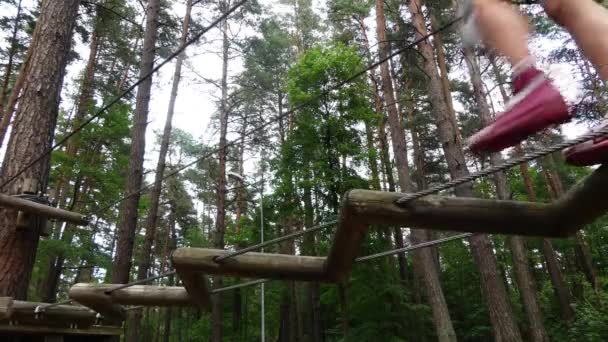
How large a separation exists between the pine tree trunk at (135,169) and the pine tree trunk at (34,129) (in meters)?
2.34

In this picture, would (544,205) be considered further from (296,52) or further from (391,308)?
(296,52)

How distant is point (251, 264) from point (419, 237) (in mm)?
7564

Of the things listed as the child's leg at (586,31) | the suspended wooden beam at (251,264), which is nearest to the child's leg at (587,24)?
the child's leg at (586,31)

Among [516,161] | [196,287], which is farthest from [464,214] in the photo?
[196,287]

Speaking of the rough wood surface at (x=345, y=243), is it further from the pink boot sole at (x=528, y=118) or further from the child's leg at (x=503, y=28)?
the child's leg at (x=503, y=28)

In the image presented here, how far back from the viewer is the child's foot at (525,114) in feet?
4.12

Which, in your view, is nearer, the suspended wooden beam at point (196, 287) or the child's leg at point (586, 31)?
the child's leg at point (586, 31)

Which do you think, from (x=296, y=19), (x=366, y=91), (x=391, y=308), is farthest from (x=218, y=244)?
(x=296, y=19)

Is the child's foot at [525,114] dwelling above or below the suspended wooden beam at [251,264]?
above

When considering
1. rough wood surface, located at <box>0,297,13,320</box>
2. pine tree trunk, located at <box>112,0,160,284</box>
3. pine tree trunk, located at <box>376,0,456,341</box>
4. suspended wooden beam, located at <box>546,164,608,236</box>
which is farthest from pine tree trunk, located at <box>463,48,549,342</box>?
rough wood surface, located at <box>0,297,13,320</box>

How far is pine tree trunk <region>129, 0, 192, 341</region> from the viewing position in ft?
24.6

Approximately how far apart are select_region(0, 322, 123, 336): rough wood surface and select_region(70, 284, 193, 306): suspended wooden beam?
73cm

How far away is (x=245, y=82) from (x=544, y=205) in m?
14.3

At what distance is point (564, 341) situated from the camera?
37.2ft
